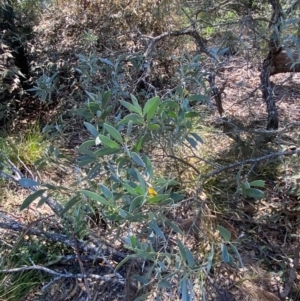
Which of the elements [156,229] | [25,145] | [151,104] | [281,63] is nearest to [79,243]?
[156,229]

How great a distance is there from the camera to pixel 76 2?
3.37 m

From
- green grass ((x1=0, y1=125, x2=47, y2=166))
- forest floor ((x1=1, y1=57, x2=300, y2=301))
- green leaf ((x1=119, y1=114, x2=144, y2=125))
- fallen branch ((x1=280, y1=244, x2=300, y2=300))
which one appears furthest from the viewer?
green grass ((x1=0, y1=125, x2=47, y2=166))

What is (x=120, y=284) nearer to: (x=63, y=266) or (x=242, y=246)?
(x=63, y=266)

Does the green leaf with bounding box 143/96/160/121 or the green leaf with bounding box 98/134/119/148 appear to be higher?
the green leaf with bounding box 143/96/160/121

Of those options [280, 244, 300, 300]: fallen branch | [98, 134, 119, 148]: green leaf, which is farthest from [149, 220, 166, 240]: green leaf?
[280, 244, 300, 300]: fallen branch

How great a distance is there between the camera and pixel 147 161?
112 cm

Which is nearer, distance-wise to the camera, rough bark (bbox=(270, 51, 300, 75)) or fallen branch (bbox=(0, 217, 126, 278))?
→ fallen branch (bbox=(0, 217, 126, 278))

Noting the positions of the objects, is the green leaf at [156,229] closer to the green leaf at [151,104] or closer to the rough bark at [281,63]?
the green leaf at [151,104]

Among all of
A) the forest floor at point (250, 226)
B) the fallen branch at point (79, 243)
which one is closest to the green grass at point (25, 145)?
the forest floor at point (250, 226)

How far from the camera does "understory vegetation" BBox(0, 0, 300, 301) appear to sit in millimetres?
1211

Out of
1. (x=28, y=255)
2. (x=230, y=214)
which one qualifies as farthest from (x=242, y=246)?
(x=28, y=255)

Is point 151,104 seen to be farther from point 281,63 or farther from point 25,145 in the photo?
point 25,145

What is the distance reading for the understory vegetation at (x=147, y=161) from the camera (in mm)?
1211

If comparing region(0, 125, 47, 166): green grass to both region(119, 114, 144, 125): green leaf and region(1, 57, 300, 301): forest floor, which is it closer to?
region(1, 57, 300, 301): forest floor
